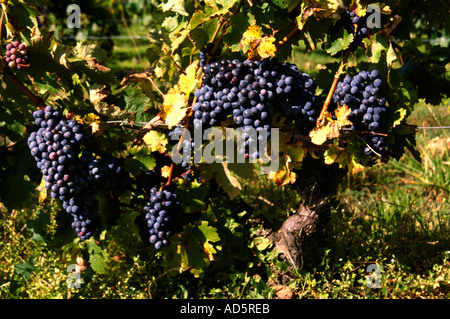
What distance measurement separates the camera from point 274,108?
1823 mm

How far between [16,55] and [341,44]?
4.22 ft

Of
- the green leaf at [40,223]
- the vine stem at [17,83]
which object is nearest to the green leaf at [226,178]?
the vine stem at [17,83]

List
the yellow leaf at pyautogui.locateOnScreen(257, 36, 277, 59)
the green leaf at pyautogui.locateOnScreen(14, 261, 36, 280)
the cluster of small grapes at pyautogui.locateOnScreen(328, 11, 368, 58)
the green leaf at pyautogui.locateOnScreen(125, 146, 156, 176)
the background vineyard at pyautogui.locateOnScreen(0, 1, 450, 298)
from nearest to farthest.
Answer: the yellow leaf at pyautogui.locateOnScreen(257, 36, 277, 59) < the cluster of small grapes at pyautogui.locateOnScreen(328, 11, 368, 58) < the green leaf at pyautogui.locateOnScreen(125, 146, 156, 176) < the background vineyard at pyautogui.locateOnScreen(0, 1, 450, 298) < the green leaf at pyautogui.locateOnScreen(14, 261, 36, 280)

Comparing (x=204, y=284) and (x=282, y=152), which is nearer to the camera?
(x=282, y=152)

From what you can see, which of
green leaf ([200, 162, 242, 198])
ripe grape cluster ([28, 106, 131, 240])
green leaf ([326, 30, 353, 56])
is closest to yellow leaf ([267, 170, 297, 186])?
green leaf ([200, 162, 242, 198])

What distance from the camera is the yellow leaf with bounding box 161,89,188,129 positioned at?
1.77m

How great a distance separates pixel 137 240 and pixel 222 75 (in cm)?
131

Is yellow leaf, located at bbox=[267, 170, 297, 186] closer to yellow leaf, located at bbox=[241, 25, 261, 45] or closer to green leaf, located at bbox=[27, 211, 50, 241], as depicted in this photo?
yellow leaf, located at bbox=[241, 25, 261, 45]

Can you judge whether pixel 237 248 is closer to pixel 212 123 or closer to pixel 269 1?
pixel 212 123

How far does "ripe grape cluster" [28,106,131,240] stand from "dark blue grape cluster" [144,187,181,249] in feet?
0.71

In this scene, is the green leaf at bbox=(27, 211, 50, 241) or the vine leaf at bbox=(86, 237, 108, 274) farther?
the green leaf at bbox=(27, 211, 50, 241)

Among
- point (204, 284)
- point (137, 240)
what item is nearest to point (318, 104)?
point (204, 284)

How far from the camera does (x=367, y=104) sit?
1.78 meters

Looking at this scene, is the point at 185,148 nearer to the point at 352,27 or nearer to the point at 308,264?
the point at 352,27
